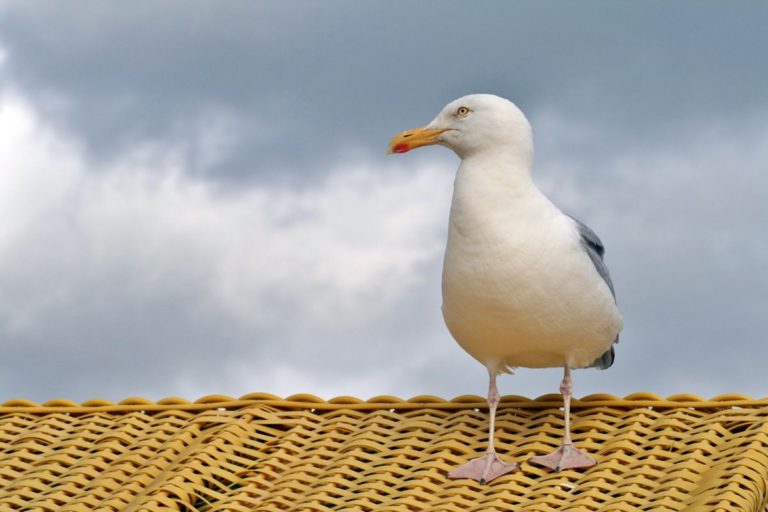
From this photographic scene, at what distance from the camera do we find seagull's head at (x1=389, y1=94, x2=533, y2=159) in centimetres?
355

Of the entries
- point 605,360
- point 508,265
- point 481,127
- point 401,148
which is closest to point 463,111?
point 481,127

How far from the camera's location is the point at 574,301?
351cm

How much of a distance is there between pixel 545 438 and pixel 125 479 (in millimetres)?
1109

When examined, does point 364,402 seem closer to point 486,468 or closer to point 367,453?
point 367,453

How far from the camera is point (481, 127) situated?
3.56 m

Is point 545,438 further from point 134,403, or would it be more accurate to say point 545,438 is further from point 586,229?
point 134,403

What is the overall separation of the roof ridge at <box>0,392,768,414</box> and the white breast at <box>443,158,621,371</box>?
0.28 metres

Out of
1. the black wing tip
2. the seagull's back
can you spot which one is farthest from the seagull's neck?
the black wing tip

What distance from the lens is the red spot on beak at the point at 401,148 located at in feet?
12.1

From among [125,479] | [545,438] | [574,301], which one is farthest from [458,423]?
[125,479]

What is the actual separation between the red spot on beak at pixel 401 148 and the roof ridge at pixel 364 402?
0.73m

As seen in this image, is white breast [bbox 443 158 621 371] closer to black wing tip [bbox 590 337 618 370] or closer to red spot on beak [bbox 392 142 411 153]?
red spot on beak [bbox 392 142 411 153]

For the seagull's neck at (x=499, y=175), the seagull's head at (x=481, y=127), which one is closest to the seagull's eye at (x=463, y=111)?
the seagull's head at (x=481, y=127)

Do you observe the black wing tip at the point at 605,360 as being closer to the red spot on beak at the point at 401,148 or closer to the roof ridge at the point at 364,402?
the roof ridge at the point at 364,402
